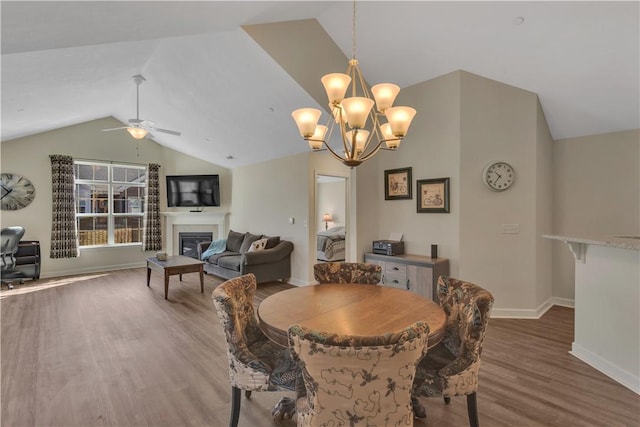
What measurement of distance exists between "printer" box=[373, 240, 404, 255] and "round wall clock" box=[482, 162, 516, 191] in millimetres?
1319

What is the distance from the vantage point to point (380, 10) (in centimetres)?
323

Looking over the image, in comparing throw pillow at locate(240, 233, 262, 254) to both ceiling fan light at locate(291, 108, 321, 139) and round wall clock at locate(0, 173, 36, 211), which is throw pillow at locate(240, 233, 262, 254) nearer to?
round wall clock at locate(0, 173, 36, 211)

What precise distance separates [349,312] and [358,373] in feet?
2.20

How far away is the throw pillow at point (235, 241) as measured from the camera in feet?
22.0

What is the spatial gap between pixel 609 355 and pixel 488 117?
264cm

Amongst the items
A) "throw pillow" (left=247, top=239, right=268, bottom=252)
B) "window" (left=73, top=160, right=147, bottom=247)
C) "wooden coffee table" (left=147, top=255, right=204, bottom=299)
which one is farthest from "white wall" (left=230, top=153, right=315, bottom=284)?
"window" (left=73, top=160, right=147, bottom=247)

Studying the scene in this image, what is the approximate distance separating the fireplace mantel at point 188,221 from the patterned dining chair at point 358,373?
6994mm

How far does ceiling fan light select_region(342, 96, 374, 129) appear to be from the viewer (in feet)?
6.41

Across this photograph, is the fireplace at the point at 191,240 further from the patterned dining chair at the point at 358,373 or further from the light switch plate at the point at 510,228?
the patterned dining chair at the point at 358,373

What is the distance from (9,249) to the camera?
5168mm

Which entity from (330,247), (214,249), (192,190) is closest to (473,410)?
(330,247)

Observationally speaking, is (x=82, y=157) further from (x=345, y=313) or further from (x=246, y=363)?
(x=345, y=313)

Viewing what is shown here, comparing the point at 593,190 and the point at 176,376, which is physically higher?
the point at 593,190

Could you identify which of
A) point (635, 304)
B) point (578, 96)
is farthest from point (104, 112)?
point (635, 304)
